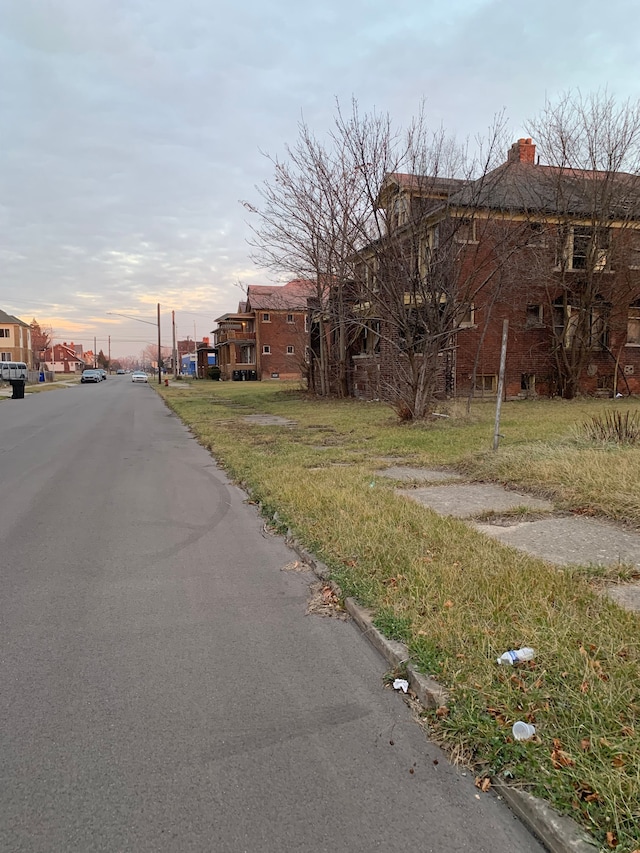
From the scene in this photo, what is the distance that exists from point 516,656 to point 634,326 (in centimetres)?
2548

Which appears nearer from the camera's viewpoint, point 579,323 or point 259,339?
point 579,323

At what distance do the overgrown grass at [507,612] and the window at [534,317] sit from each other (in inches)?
604

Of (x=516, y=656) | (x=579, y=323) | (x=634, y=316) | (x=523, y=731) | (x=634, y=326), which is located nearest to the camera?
(x=523, y=731)

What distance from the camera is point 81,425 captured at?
56.3 feet

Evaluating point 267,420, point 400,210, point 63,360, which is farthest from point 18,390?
point 63,360

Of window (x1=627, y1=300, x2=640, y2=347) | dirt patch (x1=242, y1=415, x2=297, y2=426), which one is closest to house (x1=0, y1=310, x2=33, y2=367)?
dirt patch (x1=242, y1=415, x2=297, y2=426)

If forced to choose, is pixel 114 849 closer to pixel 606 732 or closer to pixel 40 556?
pixel 606 732

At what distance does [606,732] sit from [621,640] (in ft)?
2.99

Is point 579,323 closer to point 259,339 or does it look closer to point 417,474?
point 417,474

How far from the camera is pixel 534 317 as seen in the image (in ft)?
77.6

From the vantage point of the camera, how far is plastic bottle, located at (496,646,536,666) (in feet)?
9.84

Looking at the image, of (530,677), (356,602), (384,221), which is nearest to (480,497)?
(356,602)

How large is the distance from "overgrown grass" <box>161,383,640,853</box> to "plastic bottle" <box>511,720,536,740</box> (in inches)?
1.5

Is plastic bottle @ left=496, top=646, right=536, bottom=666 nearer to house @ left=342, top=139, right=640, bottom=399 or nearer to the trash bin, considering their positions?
house @ left=342, top=139, right=640, bottom=399
